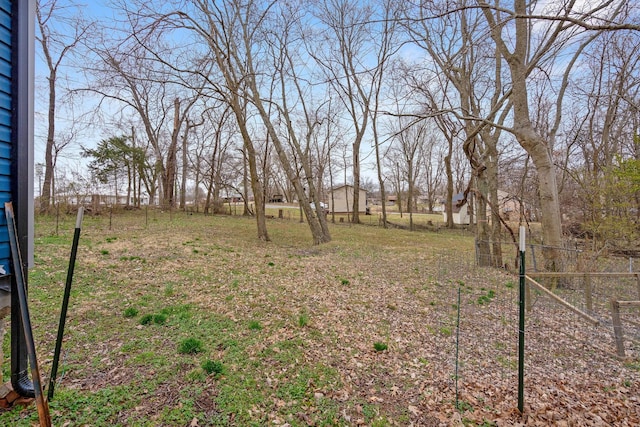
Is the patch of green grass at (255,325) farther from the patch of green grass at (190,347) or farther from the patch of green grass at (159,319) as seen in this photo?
the patch of green grass at (159,319)

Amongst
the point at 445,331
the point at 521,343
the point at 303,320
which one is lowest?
the point at 445,331

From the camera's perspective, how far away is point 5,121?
6.72 feet

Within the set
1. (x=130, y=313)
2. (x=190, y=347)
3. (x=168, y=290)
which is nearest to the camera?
(x=190, y=347)

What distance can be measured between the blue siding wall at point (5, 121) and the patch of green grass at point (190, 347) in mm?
1575

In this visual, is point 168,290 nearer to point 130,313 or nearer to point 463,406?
point 130,313

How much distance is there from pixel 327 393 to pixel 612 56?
45.8ft

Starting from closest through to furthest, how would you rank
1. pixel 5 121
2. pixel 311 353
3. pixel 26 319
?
pixel 26 319, pixel 5 121, pixel 311 353

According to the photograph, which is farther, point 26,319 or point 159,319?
point 159,319

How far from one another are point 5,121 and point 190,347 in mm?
2428

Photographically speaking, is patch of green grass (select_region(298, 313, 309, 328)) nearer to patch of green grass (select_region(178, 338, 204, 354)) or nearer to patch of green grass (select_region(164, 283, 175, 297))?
patch of green grass (select_region(178, 338, 204, 354))

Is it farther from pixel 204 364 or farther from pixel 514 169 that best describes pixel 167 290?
pixel 514 169

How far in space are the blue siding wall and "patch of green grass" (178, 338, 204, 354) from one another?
1575 millimetres

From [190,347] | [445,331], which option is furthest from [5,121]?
[445,331]

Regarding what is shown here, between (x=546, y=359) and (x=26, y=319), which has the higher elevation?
Answer: (x=26, y=319)
